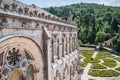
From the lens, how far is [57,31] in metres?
21.3

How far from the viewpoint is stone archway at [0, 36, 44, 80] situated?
1162 centimetres

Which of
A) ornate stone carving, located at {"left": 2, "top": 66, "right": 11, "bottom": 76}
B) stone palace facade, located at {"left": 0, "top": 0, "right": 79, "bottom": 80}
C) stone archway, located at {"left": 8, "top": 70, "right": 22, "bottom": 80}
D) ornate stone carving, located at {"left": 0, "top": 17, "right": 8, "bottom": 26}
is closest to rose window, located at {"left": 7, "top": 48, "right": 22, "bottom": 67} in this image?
stone palace facade, located at {"left": 0, "top": 0, "right": 79, "bottom": 80}

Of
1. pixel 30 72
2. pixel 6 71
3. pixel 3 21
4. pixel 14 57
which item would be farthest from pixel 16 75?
pixel 3 21

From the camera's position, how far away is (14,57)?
41.9 feet

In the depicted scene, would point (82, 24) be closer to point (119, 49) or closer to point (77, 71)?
point (119, 49)

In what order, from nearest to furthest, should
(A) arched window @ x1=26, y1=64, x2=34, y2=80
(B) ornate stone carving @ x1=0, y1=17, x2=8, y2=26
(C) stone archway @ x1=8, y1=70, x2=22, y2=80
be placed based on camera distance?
(B) ornate stone carving @ x1=0, y1=17, x2=8, y2=26 < (C) stone archway @ x1=8, y1=70, x2=22, y2=80 < (A) arched window @ x1=26, y1=64, x2=34, y2=80

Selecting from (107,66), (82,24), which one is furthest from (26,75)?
(82,24)

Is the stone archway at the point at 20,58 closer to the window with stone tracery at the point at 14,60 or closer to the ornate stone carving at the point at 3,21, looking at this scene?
the window with stone tracery at the point at 14,60

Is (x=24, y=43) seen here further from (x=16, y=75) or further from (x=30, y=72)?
(x=30, y=72)

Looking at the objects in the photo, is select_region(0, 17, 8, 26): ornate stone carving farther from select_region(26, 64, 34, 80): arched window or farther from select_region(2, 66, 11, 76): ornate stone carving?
select_region(26, 64, 34, 80): arched window

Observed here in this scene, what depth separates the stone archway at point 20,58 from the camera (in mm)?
11625

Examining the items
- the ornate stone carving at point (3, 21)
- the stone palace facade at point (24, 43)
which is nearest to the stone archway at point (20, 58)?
the stone palace facade at point (24, 43)

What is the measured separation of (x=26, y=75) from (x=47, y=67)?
3017 millimetres

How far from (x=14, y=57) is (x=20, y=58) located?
66 centimetres
